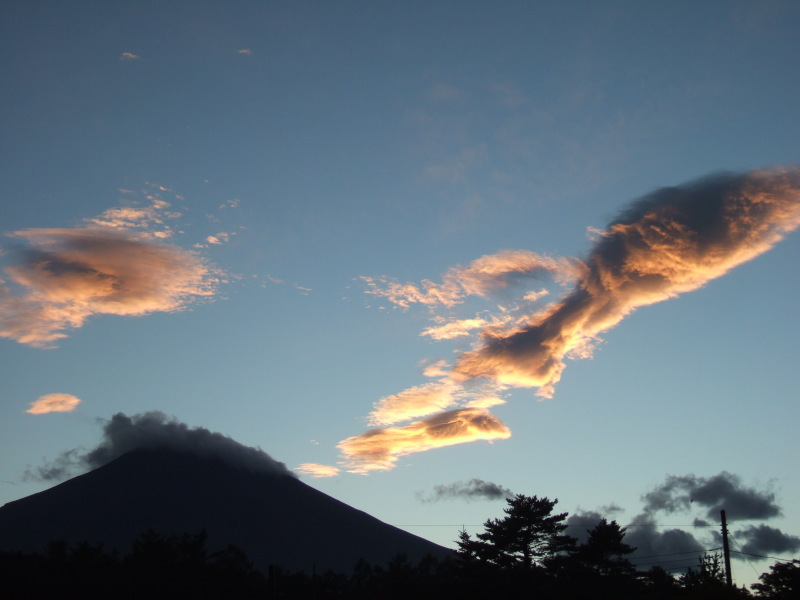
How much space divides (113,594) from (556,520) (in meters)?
38.6

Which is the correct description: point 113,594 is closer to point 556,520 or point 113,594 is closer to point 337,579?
point 337,579

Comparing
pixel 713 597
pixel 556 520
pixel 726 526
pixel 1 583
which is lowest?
pixel 1 583

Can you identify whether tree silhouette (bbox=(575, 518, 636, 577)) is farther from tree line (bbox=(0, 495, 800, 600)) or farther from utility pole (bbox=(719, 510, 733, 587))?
utility pole (bbox=(719, 510, 733, 587))

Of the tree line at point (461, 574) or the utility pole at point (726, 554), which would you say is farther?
the tree line at point (461, 574)

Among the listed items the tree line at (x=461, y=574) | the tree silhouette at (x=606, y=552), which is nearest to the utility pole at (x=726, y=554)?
→ the tree line at (x=461, y=574)

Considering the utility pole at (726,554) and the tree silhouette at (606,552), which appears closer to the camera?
the utility pole at (726,554)

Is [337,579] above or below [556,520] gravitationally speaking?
below

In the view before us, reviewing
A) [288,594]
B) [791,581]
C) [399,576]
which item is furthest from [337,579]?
[791,581]

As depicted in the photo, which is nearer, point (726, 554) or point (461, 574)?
point (726, 554)

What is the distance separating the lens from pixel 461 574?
6072 cm

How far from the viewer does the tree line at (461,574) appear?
5225 centimetres

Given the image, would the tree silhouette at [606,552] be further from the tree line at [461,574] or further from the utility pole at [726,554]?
the utility pole at [726,554]

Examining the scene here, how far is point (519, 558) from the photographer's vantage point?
215 feet

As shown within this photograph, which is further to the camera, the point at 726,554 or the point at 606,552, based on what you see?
the point at 606,552
